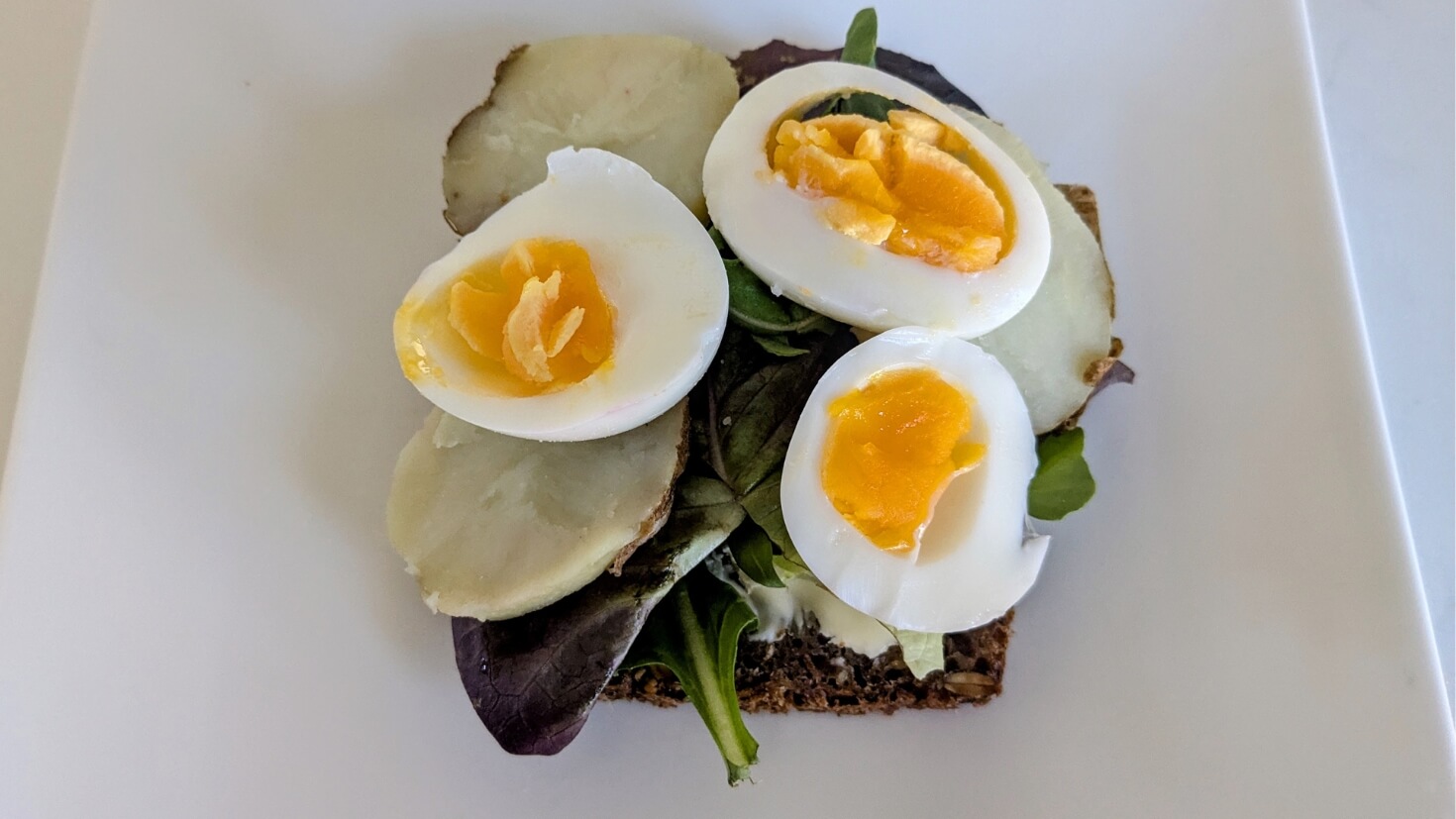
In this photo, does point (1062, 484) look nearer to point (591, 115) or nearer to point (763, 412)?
point (763, 412)

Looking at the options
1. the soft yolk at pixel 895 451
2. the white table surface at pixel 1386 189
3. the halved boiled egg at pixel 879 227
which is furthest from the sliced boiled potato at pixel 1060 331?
the white table surface at pixel 1386 189

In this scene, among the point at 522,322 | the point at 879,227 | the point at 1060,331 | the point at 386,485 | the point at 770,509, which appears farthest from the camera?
the point at 386,485

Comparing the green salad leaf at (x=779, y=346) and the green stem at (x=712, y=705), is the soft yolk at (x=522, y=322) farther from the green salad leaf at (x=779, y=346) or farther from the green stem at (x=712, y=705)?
the green stem at (x=712, y=705)

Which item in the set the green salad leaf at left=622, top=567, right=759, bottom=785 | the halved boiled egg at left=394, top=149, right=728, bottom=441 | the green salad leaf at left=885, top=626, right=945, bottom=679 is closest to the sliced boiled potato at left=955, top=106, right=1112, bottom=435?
the green salad leaf at left=885, top=626, right=945, bottom=679

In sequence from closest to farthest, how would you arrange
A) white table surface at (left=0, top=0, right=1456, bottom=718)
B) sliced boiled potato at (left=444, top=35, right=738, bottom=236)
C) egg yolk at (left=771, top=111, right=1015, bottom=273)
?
egg yolk at (left=771, top=111, right=1015, bottom=273), sliced boiled potato at (left=444, top=35, right=738, bottom=236), white table surface at (left=0, top=0, right=1456, bottom=718)

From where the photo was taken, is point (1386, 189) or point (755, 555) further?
point (1386, 189)

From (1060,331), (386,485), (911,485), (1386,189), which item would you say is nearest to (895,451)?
(911,485)

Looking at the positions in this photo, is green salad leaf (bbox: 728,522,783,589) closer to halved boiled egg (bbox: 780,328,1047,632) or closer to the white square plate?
halved boiled egg (bbox: 780,328,1047,632)
